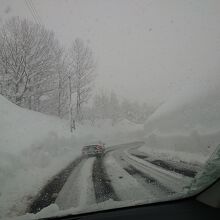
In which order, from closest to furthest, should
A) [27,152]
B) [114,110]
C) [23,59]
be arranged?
[27,152] < [23,59] < [114,110]

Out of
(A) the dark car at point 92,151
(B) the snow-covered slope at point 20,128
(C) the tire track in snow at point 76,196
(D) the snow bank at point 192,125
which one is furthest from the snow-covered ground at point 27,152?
(D) the snow bank at point 192,125

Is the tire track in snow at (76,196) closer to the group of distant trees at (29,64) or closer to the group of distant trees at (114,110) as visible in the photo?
the group of distant trees at (29,64)

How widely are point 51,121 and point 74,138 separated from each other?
349cm

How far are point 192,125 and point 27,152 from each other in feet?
37.6

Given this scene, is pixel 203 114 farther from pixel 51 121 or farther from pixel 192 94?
pixel 51 121

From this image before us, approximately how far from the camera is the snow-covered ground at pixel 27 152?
780 centimetres

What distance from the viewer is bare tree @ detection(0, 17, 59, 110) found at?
3353 centimetres

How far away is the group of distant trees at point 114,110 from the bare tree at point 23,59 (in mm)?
20162

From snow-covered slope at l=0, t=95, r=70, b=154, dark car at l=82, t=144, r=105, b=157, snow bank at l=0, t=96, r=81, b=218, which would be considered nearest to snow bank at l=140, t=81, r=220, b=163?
dark car at l=82, t=144, r=105, b=157

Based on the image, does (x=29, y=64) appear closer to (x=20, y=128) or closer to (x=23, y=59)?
(x=23, y=59)

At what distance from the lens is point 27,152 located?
61.7 ft

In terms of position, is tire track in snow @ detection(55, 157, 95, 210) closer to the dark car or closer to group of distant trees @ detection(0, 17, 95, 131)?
the dark car

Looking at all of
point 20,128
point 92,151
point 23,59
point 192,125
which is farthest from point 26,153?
point 23,59

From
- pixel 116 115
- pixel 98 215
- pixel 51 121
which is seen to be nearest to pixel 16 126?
pixel 51 121
